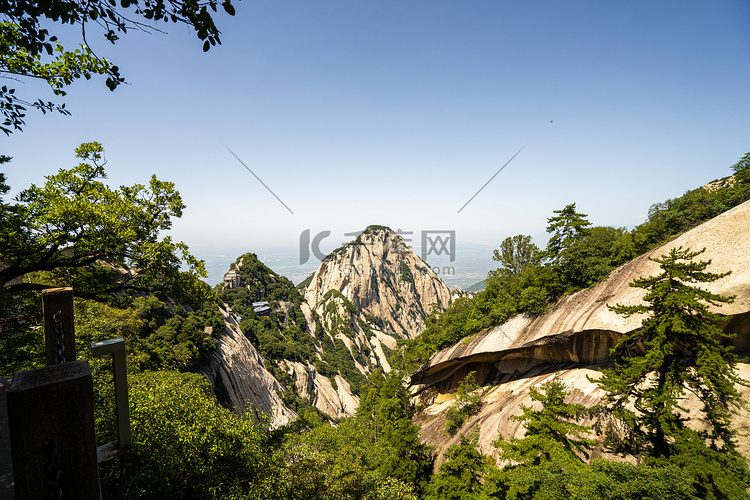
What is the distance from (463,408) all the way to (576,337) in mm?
10785

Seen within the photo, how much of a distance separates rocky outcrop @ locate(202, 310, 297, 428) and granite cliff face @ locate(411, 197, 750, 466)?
20432 millimetres

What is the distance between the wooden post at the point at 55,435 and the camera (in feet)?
6.20

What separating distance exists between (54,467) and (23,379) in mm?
649

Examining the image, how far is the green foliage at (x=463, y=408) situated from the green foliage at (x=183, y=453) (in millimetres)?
15167

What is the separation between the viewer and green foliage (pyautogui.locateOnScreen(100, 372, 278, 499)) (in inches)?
337

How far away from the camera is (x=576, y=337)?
1744 cm

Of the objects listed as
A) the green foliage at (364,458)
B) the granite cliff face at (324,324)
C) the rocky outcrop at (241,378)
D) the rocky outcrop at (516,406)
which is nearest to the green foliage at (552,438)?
the rocky outcrop at (516,406)

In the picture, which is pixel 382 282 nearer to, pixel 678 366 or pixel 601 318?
pixel 601 318

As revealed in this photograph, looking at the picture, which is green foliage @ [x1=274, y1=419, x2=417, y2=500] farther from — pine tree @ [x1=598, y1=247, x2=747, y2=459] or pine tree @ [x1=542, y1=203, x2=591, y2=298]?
pine tree @ [x1=542, y1=203, x2=591, y2=298]

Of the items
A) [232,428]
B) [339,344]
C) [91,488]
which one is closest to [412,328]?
[339,344]

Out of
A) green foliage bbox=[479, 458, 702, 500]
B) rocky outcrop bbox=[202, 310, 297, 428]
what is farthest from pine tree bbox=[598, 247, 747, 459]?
rocky outcrop bbox=[202, 310, 297, 428]

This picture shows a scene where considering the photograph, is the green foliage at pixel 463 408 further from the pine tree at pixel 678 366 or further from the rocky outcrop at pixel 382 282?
the rocky outcrop at pixel 382 282

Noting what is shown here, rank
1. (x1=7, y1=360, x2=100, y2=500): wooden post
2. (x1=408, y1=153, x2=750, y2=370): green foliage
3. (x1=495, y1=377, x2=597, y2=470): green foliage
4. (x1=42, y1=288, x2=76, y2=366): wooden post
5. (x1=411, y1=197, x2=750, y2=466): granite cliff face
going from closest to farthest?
(x1=7, y1=360, x2=100, y2=500): wooden post < (x1=42, y1=288, x2=76, y2=366): wooden post < (x1=495, y1=377, x2=597, y2=470): green foliage < (x1=411, y1=197, x2=750, y2=466): granite cliff face < (x1=408, y1=153, x2=750, y2=370): green foliage

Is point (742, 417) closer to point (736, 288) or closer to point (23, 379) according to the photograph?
point (736, 288)
